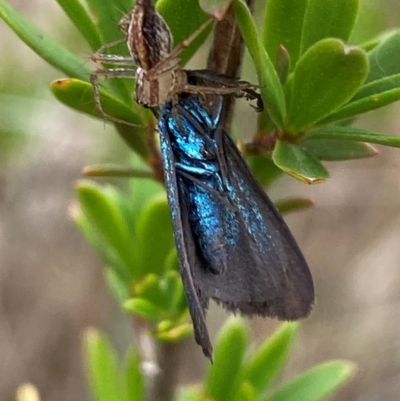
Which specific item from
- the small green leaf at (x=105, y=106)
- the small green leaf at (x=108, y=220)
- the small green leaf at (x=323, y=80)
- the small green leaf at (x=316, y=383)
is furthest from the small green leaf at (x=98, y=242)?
the small green leaf at (x=323, y=80)

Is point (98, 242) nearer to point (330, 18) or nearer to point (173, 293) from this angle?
point (173, 293)

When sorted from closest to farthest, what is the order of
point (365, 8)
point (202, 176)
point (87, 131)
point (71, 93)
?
point (71, 93), point (202, 176), point (365, 8), point (87, 131)

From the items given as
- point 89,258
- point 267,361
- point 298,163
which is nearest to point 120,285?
point 267,361

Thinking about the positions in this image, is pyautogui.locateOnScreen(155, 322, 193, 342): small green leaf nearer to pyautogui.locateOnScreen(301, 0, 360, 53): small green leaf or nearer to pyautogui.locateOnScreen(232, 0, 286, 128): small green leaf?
pyautogui.locateOnScreen(232, 0, 286, 128): small green leaf

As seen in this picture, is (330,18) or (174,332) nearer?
(330,18)

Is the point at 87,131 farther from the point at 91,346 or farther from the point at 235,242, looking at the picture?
the point at 235,242

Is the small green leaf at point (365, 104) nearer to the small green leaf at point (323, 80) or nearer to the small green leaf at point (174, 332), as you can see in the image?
the small green leaf at point (323, 80)

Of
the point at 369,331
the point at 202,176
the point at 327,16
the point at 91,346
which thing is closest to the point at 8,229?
the point at 369,331
